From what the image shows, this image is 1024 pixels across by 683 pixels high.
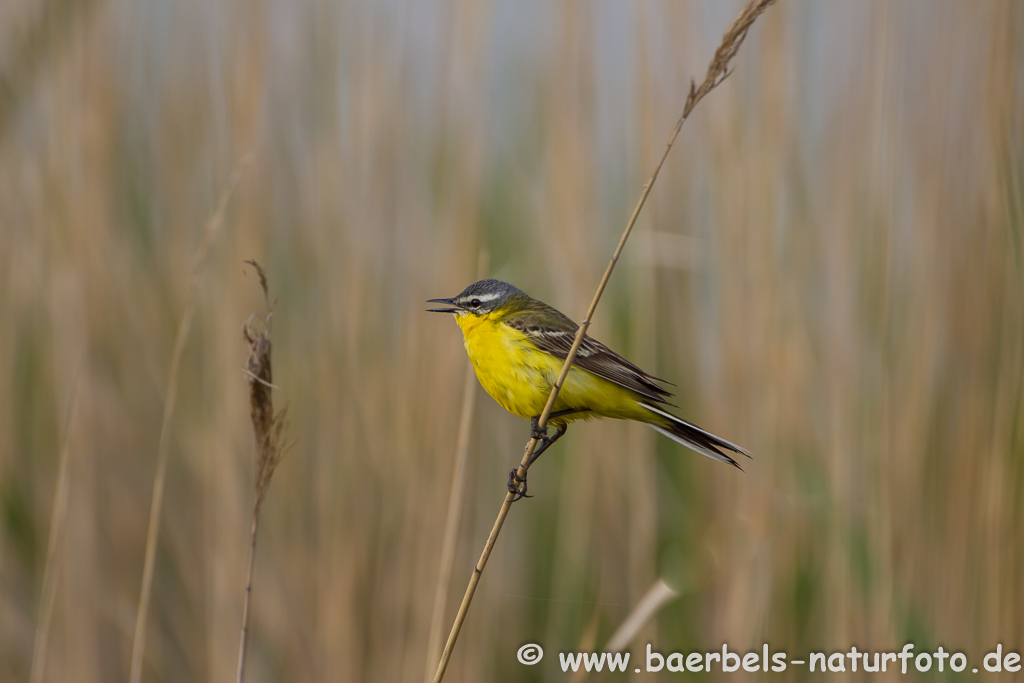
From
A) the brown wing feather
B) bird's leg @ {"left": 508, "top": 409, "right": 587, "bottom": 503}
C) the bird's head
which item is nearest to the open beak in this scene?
the bird's head

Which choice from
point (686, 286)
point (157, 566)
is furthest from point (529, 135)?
point (157, 566)

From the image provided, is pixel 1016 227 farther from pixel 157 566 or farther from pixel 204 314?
pixel 157 566

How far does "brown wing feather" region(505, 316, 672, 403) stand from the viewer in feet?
3.78

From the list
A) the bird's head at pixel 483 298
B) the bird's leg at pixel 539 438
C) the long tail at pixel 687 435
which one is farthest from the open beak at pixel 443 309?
the long tail at pixel 687 435

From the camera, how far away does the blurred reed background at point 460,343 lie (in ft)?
6.68

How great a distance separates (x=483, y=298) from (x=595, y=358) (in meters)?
0.26

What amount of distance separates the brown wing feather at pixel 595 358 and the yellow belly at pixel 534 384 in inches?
1.0

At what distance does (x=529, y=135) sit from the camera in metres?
2.38

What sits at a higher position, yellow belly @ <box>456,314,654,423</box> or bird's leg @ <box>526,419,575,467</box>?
yellow belly @ <box>456,314,654,423</box>

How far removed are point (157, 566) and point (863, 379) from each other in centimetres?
219

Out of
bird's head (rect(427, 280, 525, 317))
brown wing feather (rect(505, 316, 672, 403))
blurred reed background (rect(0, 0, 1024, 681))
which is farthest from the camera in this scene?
blurred reed background (rect(0, 0, 1024, 681))

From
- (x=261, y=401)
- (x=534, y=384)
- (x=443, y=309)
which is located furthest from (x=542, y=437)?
(x=261, y=401)

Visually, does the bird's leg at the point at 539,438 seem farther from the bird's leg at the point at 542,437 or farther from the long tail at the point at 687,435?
the long tail at the point at 687,435

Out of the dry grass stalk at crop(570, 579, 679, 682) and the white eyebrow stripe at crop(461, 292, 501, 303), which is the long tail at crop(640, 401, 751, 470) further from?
the dry grass stalk at crop(570, 579, 679, 682)
